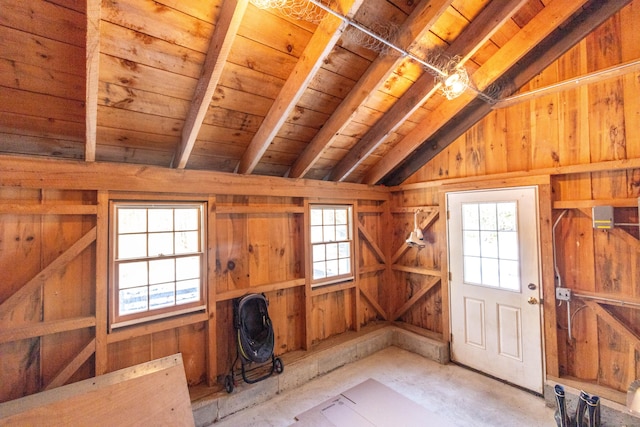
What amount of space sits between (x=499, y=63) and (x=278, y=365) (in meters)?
3.96

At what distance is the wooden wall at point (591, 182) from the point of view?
268cm

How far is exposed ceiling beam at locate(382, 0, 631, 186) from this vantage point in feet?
9.09

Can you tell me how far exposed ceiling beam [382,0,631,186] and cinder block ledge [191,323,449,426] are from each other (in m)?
2.46

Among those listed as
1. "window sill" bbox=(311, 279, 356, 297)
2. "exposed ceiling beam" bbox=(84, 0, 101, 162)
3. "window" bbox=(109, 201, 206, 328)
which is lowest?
"window sill" bbox=(311, 279, 356, 297)

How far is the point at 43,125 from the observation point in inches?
91.0

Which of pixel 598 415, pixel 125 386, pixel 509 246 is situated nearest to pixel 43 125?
pixel 125 386

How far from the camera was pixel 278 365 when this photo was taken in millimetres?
3326

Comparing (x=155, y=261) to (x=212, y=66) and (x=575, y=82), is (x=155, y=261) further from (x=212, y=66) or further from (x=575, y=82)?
(x=575, y=82)

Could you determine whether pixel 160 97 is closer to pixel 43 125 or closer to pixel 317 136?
pixel 43 125

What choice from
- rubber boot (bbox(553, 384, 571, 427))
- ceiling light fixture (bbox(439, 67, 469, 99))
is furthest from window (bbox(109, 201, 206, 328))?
rubber boot (bbox(553, 384, 571, 427))

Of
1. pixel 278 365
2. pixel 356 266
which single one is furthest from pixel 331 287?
pixel 278 365

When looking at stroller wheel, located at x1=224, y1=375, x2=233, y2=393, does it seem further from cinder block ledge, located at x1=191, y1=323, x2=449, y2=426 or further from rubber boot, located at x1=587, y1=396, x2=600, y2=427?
rubber boot, located at x1=587, y1=396, x2=600, y2=427

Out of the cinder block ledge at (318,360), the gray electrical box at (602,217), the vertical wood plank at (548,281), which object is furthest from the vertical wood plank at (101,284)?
the gray electrical box at (602,217)

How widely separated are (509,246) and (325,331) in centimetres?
257
